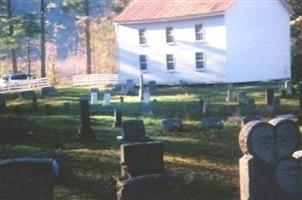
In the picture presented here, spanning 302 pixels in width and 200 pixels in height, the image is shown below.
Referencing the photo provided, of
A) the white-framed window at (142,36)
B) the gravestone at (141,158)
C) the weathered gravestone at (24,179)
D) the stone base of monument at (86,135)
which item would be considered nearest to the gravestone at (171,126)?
the stone base of monument at (86,135)

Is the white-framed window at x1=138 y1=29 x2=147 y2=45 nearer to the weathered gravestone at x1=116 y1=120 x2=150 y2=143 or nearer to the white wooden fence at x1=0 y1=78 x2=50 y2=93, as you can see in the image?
the white wooden fence at x1=0 y1=78 x2=50 y2=93

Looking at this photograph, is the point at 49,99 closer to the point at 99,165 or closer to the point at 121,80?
the point at 121,80

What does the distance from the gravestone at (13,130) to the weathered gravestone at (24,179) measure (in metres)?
8.86

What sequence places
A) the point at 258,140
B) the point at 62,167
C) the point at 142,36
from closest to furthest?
the point at 258,140
the point at 62,167
the point at 142,36

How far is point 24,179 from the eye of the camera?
30.5 feet

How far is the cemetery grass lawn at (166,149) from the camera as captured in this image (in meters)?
12.3

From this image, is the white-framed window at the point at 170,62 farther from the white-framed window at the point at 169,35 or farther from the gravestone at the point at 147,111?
the gravestone at the point at 147,111

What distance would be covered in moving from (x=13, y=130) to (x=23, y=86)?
104ft

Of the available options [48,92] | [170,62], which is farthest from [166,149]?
[170,62]

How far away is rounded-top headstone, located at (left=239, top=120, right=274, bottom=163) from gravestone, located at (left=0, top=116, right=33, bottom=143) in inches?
377

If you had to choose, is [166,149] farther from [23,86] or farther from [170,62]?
[23,86]

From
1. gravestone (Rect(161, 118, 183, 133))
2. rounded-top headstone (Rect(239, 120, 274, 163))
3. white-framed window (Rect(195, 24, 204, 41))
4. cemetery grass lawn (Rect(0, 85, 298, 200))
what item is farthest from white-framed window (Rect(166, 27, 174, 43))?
rounded-top headstone (Rect(239, 120, 274, 163))

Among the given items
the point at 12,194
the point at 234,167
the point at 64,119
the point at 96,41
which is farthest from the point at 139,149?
the point at 96,41

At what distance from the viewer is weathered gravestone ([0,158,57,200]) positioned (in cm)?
920
